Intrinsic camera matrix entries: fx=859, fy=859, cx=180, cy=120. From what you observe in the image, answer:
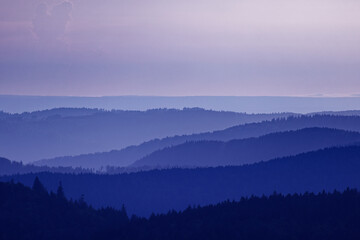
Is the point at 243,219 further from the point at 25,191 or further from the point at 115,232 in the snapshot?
the point at 25,191

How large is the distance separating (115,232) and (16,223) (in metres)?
20.5

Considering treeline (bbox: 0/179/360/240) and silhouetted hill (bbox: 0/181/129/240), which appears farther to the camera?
silhouetted hill (bbox: 0/181/129/240)

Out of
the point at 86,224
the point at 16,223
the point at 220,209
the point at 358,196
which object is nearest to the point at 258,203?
the point at 220,209

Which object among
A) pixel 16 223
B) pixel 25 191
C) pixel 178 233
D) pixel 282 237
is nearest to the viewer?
pixel 282 237

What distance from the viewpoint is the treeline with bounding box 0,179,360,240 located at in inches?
5674

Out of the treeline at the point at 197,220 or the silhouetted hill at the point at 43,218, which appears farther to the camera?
the silhouetted hill at the point at 43,218

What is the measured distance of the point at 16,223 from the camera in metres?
165

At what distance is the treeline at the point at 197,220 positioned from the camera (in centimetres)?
14412

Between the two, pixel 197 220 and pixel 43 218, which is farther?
pixel 43 218

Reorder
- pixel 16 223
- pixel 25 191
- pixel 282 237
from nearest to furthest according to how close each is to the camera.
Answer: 1. pixel 282 237
2. pixel 16 223
3. pixel 25 191

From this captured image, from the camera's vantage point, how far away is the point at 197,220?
16100 centimetres

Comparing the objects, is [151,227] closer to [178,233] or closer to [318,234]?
[178,233]

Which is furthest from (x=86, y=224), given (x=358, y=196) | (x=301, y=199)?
(x=358, y=196)

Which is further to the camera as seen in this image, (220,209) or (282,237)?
(220,209)
